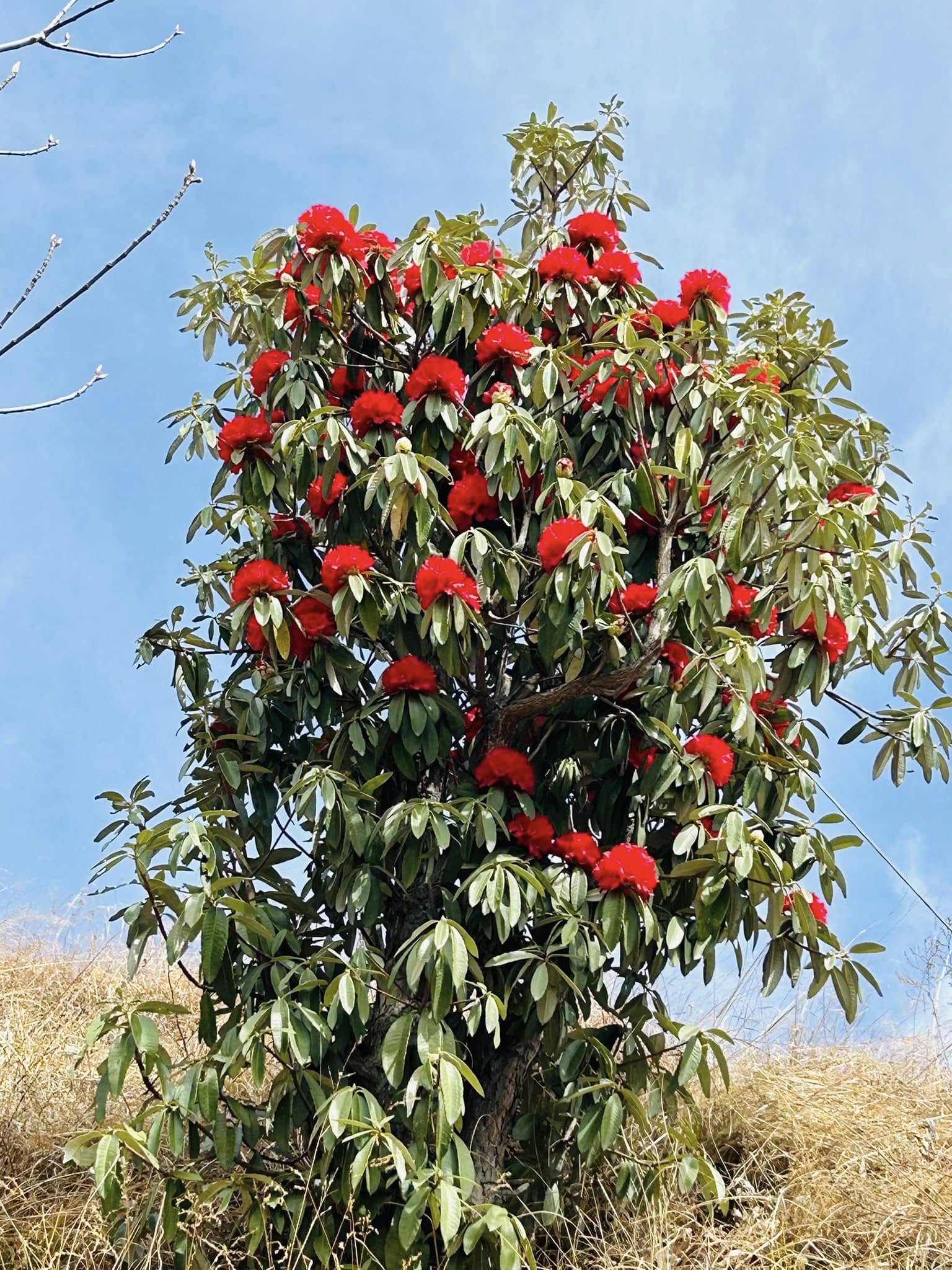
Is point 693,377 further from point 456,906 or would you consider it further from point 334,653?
point 456,906

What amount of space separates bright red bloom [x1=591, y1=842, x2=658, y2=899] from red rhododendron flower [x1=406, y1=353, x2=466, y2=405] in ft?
4.32

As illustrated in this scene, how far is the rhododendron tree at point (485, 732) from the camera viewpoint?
3172 mm

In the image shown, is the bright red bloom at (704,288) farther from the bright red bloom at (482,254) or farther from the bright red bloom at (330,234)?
the bright red bloom at (330,234)

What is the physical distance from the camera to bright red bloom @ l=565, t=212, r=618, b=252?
13.0 ft

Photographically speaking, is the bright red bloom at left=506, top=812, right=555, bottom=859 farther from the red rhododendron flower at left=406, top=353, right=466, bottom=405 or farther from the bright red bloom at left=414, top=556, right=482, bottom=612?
the red rhododendron flower at left=406, top=353, right=466, bottom=405

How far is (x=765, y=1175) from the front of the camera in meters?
4.20

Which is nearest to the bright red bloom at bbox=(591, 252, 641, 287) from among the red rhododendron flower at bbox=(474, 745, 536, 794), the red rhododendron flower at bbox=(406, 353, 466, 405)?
the red rhododendron flower at bbox=(406, 353, 466, 405)

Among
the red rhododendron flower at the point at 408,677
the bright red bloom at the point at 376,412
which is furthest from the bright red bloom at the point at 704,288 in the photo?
the red rhododendron flower at the point at 408,677

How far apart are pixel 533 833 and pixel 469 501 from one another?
3.05 ft

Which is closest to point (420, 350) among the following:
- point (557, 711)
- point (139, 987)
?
point (557, 711)

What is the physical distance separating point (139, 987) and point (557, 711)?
11.7ft

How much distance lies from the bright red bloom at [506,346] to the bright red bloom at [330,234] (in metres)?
0.44

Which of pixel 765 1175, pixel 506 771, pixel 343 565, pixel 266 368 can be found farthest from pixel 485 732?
pixel 765 1175

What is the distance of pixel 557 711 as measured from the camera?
12.3 ft
